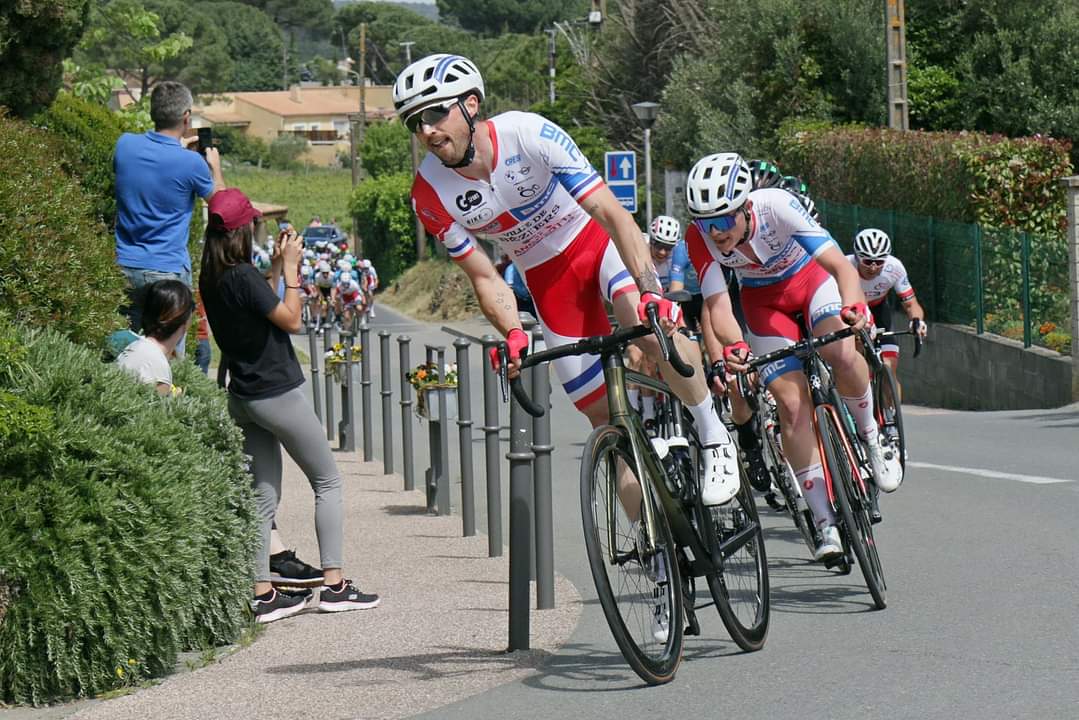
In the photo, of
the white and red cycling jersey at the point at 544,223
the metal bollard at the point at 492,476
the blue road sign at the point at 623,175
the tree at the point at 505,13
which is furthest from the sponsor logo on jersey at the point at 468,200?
the tree at the point at 505,13

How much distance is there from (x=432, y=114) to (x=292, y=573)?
2969 mm

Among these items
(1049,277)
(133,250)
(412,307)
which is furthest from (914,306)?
(412,307)

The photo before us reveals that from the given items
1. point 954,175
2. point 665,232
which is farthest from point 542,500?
point 954,175

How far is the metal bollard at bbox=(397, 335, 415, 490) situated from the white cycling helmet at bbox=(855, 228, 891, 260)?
11.6 feet

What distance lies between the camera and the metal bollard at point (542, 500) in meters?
8.05

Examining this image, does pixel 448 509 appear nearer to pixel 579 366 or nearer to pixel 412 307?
pixel 579 366

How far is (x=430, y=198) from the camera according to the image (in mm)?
6918

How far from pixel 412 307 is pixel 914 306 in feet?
154

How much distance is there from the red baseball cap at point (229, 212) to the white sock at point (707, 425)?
2.59 metres

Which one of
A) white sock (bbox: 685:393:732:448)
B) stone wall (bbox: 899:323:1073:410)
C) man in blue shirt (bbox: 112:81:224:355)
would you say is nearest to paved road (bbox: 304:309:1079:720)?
white sock (bbox: 685:393:732:448)

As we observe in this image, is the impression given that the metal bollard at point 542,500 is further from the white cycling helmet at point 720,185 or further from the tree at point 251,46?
the tree at point 251,46

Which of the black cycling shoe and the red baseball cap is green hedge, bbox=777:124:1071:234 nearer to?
the black cycling shoe

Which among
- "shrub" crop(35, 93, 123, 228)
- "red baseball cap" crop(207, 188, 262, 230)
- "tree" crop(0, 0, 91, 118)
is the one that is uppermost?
"tree" crop(0, 0, 91, 118)

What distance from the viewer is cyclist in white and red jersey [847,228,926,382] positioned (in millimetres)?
12711
